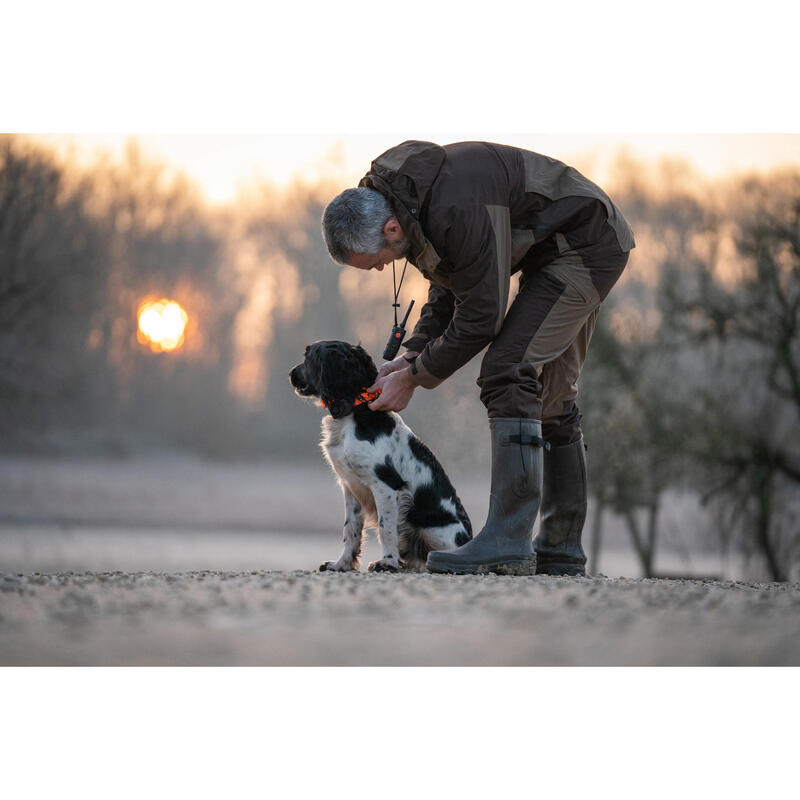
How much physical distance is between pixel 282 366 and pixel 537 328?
1205 cm

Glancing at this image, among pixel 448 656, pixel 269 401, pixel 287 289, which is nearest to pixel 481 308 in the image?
pixel 448 656

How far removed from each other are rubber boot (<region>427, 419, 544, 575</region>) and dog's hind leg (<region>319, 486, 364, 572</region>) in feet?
3.29

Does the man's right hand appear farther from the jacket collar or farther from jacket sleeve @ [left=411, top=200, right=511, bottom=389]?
the jacket collar

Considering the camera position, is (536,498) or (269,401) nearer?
(536,498)

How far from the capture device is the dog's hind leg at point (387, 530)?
4.82 meters

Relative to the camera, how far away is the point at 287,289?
1575 centimetres

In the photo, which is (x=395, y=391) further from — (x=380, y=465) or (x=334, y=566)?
(x=334, y=566)

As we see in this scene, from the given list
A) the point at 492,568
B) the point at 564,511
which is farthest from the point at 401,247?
the point at 564,511

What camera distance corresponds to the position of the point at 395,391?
4.45 meters

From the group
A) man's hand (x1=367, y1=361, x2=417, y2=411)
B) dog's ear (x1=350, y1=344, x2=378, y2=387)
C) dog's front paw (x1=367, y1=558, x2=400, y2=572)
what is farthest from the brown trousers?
dog's front paw (x1=367, y1=558, x2=400, y2=572)

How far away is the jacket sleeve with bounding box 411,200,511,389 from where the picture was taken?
12.9 ft

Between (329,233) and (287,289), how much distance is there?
38.8 ft

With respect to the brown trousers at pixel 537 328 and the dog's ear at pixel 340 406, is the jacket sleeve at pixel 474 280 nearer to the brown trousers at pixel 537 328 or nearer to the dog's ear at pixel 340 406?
the brown trousers at pixel 537 328

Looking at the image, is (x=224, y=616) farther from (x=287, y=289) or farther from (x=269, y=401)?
(x=269, y=401)
